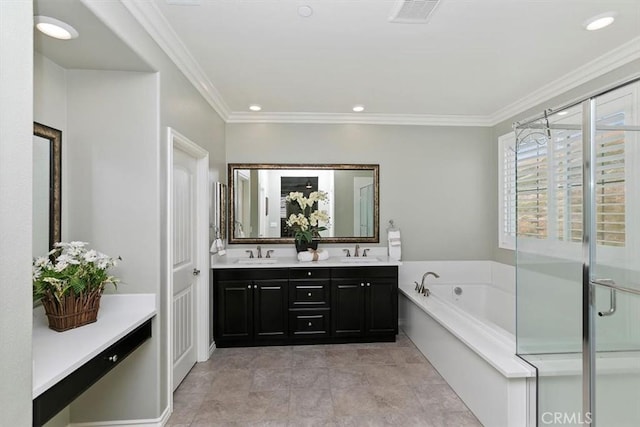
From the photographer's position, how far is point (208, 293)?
10.8ft

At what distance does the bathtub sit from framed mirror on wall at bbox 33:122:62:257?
283 centimetres

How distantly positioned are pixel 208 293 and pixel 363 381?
5.57 feet

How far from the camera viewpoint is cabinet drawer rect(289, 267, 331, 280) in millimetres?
3535

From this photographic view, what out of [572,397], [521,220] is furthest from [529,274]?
[572,397]

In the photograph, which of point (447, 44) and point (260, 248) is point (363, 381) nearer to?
point (260, 248)

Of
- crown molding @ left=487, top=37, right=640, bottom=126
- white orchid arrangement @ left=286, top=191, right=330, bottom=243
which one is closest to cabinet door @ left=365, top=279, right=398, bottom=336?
white orchid arrangement @ left=286, top=191, right=330, bottom=243

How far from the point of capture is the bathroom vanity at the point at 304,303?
348cm

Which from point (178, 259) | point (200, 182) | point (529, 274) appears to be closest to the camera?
point (529, 274)

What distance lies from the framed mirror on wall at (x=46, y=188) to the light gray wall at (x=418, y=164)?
2.14 m

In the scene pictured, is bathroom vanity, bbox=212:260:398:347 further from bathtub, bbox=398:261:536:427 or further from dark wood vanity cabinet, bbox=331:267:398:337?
bathtub, bbox=398:261:536:427

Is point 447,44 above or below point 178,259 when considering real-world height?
above

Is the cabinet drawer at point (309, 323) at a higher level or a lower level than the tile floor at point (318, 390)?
higher

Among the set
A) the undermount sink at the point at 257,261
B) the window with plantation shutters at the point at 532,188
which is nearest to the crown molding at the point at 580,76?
the window with plantation shutters at the point at 532,188

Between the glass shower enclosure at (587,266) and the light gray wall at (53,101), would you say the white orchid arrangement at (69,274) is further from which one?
the glass shower enclosure at (587,266)
